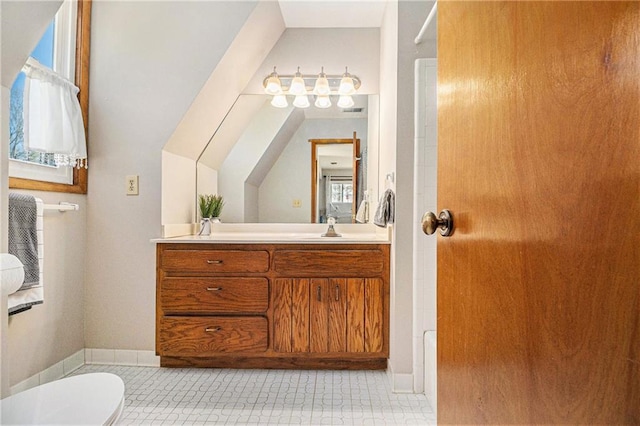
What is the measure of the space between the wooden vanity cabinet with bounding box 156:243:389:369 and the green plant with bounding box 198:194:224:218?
548mm

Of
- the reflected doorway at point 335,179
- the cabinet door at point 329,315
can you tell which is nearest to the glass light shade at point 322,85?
the reflected doorway at point 335,179

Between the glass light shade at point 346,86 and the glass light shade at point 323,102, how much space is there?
12 cm

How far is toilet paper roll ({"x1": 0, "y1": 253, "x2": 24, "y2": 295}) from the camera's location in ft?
4.05

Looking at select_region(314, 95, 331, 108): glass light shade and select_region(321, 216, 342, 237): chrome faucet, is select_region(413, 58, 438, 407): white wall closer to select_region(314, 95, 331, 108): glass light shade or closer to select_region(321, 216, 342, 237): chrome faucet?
select_region(321, 216, 342, 237): chrome faucet

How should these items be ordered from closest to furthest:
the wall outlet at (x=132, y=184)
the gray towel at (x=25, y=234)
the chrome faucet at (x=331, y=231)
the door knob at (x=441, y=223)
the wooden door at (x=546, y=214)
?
the wooden door at (x=546, y=214), the door knob at (x=441, y=223), the gray towel at (x=25, y=234), the wall outlet at (x=132, y=184), the chrome faucet at (x=331, y=231)

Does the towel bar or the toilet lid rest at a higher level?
the towel bar

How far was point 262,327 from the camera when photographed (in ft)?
7.20

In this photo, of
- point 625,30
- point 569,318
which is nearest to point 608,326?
point 569,318

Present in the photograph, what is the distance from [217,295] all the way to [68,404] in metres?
1.18

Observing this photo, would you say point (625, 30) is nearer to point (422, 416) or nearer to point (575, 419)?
point (575, 419)

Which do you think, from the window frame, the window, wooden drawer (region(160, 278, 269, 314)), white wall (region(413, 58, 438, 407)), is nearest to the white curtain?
the window frame

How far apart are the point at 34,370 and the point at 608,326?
2513 mm

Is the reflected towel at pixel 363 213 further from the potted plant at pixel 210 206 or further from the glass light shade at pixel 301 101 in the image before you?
the potted plant at pixel 210 206

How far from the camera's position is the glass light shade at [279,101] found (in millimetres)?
2797
